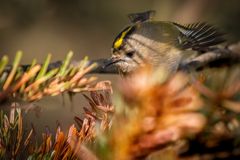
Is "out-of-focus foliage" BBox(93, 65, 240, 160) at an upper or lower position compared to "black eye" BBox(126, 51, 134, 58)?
lower

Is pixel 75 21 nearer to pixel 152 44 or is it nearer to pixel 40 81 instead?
pixel 152 44

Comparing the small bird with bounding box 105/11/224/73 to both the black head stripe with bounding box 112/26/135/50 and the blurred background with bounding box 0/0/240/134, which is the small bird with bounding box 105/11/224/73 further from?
the blurred background with bounding box 0/0/240/134

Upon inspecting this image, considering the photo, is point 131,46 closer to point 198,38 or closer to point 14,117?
point 198,38

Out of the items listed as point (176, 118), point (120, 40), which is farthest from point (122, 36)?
point (176, 118)

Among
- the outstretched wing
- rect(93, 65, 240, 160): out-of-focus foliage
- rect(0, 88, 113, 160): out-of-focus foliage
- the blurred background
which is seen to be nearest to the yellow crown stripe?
the outstretched wing

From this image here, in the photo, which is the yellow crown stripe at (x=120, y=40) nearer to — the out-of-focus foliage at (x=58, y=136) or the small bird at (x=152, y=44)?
the small bird at (x=152, y=44)

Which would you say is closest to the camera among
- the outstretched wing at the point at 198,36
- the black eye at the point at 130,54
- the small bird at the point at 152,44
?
the outstretched wing at the point at 198,36

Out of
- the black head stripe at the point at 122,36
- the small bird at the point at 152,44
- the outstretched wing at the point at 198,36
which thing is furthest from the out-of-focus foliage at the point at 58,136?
the black head stripe at the point at 122,36
